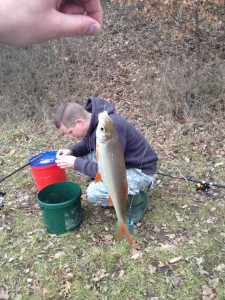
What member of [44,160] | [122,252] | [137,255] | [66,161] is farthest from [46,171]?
[137,255]

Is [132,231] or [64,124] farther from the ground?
[64,124]

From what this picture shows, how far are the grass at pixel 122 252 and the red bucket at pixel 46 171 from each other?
1.29 ft

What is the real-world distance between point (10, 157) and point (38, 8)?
4.57m

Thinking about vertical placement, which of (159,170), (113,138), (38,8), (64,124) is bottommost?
(159,170)

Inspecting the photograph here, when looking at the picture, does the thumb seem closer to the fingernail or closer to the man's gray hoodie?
the fingernail

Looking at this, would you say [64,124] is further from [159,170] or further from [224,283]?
[224,283]

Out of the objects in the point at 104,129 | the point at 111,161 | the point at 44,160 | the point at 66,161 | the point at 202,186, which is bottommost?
the point at 202,186

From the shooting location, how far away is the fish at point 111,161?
2166 mm

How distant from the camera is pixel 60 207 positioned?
334 centimetres

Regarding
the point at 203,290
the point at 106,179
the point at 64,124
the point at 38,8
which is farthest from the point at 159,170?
the point at 38,8

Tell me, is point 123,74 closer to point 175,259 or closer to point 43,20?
point 175,259

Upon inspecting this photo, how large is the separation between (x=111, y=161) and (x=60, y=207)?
1.26 m

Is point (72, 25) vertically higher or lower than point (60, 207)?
higher

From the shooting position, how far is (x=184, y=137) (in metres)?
5.35
